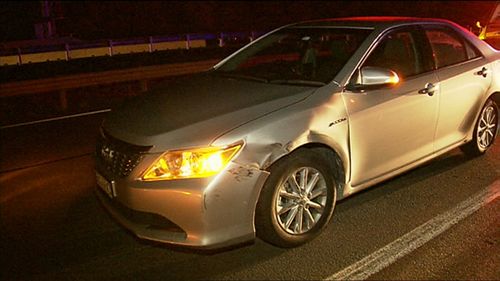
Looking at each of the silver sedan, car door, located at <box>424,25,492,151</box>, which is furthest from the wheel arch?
car door, located at <box>424,25,492,151</box>

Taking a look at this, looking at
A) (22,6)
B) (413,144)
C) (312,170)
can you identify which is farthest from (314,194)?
(22,6)

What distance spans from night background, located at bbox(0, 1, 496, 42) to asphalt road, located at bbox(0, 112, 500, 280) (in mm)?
→ 23737

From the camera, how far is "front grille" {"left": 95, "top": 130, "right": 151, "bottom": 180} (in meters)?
3.58

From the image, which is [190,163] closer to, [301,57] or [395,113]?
[395,113]

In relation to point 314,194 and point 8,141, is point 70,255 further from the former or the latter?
point 8,141

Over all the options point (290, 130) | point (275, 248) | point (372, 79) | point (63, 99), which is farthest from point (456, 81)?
point (63, 99)

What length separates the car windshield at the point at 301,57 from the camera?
14.7 ft

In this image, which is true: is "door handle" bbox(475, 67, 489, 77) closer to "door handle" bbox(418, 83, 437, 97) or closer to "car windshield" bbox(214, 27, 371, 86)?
"door handle" bbox(418, 83, 437, 97)

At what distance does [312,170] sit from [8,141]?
18.0 feet

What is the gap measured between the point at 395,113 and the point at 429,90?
519mm

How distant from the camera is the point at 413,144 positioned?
4.68m

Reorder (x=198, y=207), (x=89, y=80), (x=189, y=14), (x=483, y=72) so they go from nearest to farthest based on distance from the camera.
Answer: (x=198, y=207)
(x=483, y=72)
(x=89, y=80)
(x=189, y=14)

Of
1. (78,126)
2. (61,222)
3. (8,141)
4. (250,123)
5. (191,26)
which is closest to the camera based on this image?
(250,123)

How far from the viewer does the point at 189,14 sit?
135ft
